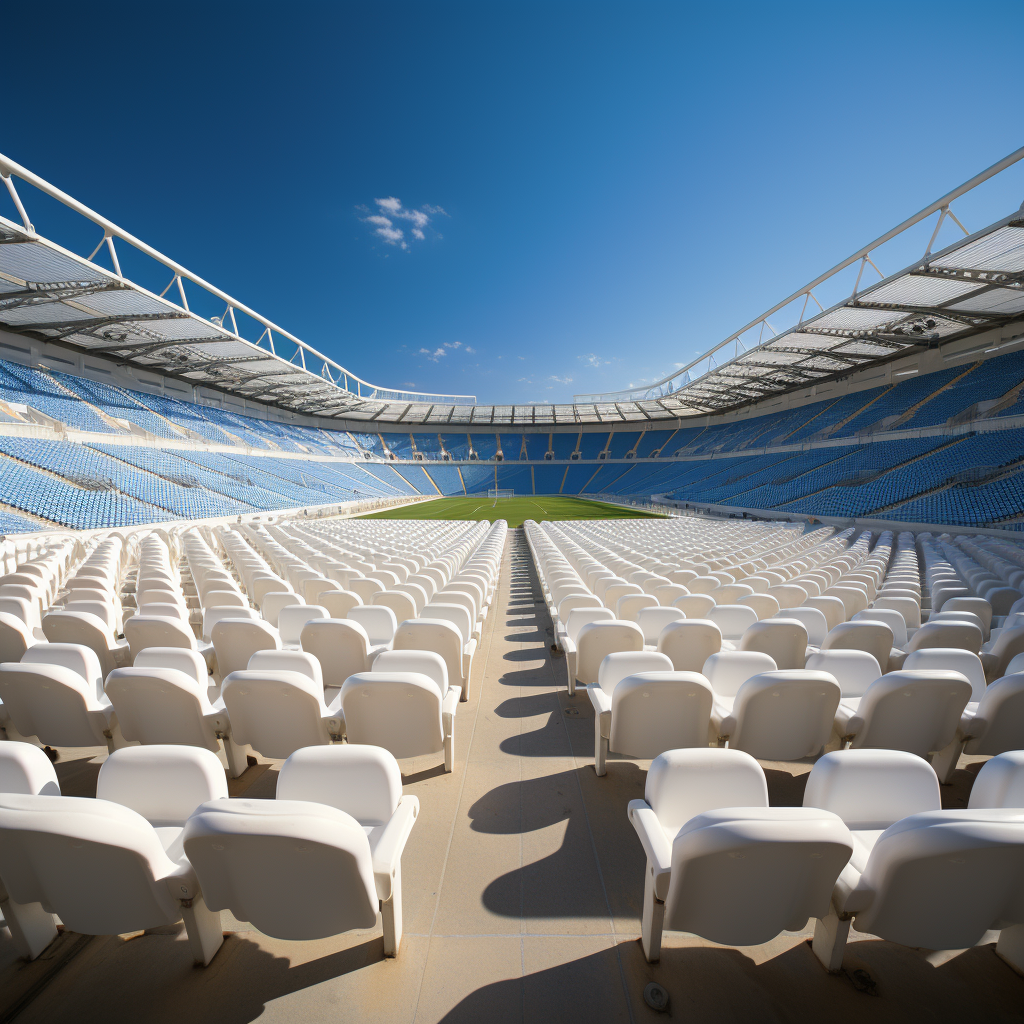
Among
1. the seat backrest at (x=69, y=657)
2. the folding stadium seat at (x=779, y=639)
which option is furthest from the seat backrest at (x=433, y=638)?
the folding stadium seat at (x=779, y=639)

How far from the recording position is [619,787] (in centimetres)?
330

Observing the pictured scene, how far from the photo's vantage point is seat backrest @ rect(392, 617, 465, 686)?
13.8 feet

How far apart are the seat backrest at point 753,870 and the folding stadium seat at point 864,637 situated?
3243mm

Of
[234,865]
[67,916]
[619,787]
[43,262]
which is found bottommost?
[619,787]

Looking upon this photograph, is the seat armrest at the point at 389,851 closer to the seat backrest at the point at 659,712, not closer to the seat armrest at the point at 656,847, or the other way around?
the seat armrest at the point at 656,847

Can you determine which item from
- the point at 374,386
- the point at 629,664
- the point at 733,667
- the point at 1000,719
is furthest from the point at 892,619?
the point at 374,386

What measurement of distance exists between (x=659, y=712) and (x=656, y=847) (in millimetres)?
1198

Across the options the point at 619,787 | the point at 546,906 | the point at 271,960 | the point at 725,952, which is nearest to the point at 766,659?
the point at 619,787

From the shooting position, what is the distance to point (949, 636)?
4.38 meters

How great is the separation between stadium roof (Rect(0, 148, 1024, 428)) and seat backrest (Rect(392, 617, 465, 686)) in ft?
61.4

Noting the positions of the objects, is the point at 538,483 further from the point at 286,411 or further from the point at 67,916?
the point at 67,916

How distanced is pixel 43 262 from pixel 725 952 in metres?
26.3

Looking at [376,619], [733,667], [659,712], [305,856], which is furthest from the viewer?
[376,619]

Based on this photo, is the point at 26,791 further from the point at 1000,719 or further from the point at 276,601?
the point at 1000,719
